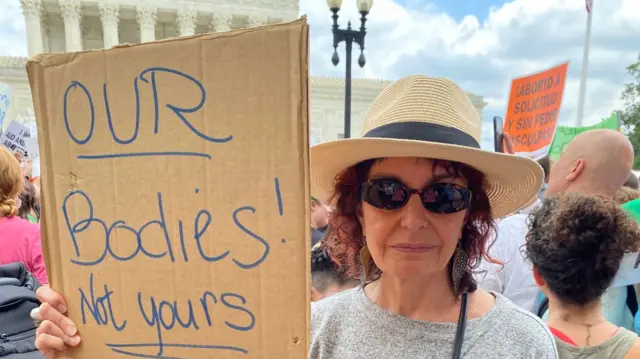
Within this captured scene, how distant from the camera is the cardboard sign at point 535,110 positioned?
482cm

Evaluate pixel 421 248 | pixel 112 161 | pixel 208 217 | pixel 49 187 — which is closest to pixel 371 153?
pixel 421 248

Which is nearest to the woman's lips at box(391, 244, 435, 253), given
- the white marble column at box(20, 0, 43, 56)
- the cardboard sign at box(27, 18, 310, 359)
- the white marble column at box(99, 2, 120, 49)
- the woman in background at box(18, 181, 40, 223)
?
the cardboard sign at box(27, 18, 310, 359)

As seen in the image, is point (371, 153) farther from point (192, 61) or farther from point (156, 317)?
point (156, 317)

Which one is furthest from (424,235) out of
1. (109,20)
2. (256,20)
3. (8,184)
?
(109,20)

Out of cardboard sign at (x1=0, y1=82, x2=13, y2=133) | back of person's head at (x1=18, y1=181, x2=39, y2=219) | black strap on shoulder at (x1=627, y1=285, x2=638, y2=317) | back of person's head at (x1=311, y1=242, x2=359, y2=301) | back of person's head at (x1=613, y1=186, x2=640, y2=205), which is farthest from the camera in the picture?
cardboard sign at (x1=0, y1=82, x2=13, y2=133)

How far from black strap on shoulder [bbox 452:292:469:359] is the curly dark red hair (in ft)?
0.16

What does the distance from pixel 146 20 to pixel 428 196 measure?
3746 cm

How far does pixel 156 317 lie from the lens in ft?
3.04

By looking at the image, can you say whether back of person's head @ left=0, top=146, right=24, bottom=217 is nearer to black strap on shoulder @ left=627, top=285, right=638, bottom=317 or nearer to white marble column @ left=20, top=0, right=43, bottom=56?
black strap on shoulder @ left=627, top=285, right=638, bottom=317

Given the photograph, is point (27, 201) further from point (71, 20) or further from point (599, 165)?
point (71, 20)

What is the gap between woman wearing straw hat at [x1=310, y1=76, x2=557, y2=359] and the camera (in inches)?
40.7

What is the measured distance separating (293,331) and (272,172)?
313 mm

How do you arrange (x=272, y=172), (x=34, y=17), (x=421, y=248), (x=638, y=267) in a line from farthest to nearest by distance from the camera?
1. (x=34, y=17)
2. (x=638, y=267)
3. (x=421, y=248)
4. (x=272, y=172)

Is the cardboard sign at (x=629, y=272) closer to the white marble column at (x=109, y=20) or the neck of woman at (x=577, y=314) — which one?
the neck of woman at (x=577, y=314)
